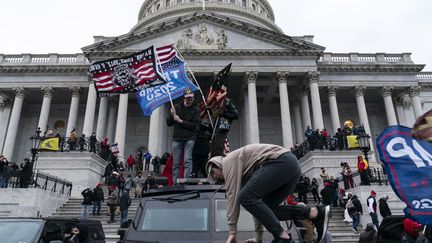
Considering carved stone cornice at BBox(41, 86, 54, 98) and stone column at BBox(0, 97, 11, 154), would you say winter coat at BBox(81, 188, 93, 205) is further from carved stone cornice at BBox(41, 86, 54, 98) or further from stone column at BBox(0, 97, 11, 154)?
stone column at BBox(0, 97, 11, 154)

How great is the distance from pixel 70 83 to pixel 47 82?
2624 mm

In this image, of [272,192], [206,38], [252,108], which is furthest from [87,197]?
[206,38]

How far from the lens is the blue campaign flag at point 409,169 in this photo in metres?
3.83

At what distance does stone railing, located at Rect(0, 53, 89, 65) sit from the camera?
37.8m

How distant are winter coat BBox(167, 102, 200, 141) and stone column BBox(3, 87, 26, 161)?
33567 millimetres

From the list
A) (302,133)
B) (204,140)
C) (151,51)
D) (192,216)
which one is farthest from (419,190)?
(302,133)

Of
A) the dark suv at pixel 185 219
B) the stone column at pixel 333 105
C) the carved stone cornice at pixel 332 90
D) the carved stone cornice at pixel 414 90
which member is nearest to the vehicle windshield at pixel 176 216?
the dark suv at pixel 185 219

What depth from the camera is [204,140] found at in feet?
24.5

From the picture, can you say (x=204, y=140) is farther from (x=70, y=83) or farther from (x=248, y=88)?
(x=70, y=83)

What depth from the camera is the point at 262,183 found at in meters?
3.11

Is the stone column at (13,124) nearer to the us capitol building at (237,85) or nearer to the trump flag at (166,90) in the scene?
the us capitol building at (237,85)

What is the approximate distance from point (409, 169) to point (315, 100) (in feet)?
94.0

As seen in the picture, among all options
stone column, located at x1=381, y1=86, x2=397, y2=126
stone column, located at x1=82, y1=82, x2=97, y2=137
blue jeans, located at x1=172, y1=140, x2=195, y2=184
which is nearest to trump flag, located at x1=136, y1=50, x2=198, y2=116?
blue jeans, located at x1=172, y1=140, x2=195, y2=184

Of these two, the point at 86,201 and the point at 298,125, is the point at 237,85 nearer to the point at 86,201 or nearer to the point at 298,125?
the point at 298,125
